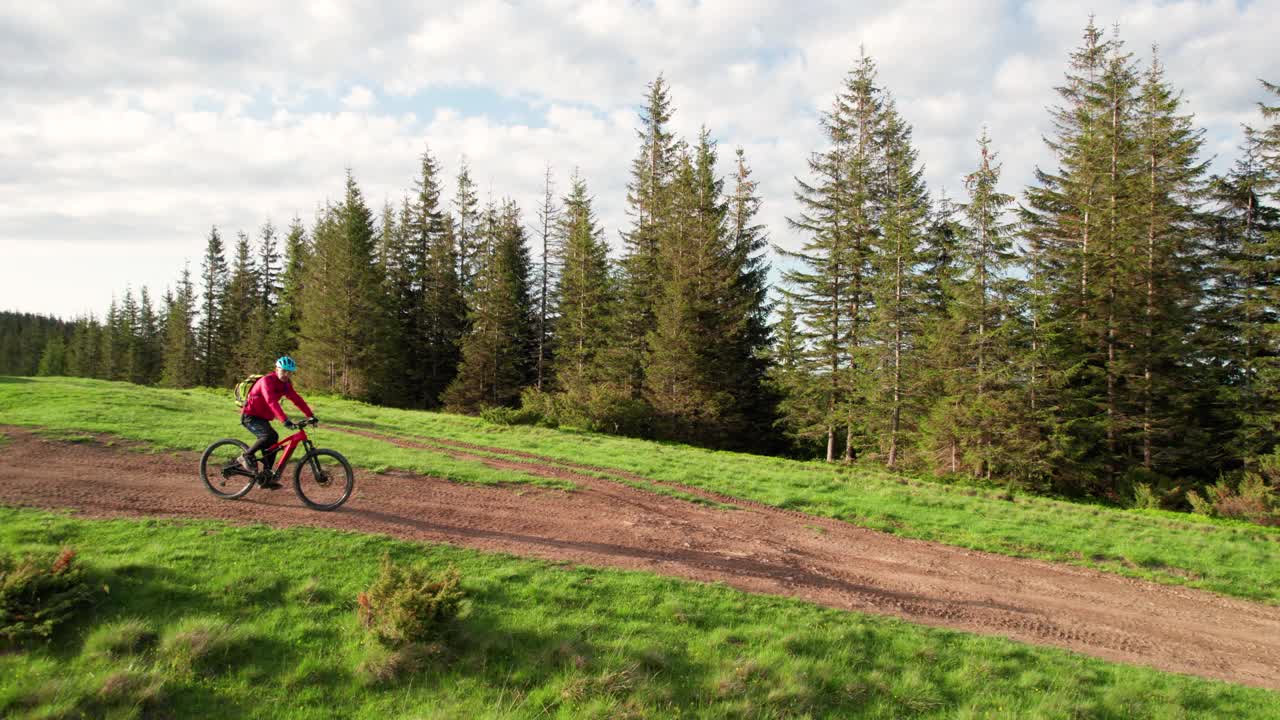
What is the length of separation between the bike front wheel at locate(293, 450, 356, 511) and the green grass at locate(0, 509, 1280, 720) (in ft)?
5.08

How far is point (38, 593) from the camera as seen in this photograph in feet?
17.0

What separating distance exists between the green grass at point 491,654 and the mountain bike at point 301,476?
1405 millimetres

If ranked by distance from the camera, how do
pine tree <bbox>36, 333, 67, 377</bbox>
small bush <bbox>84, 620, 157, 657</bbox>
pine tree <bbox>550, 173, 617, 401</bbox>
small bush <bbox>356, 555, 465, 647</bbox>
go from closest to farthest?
small bush <bbox>84, 620, 157, 657</bbox> → small bush <bbox>356, 555, 465, 647</bbox> → pine tree <bbox>550, 173, 617, 401</bbox> → pine tree <bbox>36, 333, 67, 377</bbox>

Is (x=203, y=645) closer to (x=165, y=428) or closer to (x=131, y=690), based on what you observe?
(x=131, y=690)

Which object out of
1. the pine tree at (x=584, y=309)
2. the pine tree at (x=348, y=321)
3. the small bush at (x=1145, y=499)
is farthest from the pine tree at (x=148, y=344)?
the small bush at (x=1145, y=499)

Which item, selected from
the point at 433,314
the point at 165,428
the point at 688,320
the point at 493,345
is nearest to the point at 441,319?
the point at 433,314

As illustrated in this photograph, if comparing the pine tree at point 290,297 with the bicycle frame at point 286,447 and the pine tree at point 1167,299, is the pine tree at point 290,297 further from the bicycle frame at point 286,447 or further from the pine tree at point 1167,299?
the pine tree at point 1167,299

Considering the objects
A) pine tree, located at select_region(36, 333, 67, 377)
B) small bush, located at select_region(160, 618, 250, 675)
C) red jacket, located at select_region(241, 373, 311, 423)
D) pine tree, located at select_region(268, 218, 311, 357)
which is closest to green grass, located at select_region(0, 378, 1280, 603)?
red jacket, located at select_region(241, 373, 311, 423)

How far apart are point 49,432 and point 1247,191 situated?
Answer: 43238mm

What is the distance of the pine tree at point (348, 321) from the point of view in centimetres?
4316

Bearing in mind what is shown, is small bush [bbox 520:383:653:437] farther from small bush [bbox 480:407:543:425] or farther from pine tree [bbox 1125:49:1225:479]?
pine tree [bbox 1125:49:1225:479]

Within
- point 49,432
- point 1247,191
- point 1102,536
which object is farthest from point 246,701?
point 1247,191

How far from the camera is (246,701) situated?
4.76 meters

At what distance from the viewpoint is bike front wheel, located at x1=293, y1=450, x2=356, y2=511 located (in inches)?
357
